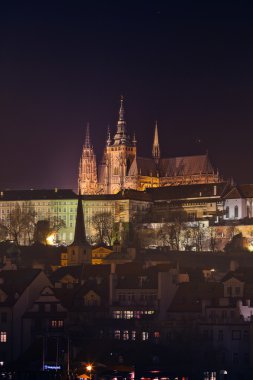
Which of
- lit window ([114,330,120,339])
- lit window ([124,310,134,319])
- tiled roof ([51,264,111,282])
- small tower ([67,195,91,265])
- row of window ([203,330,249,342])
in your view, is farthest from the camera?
small tower ([67,195,91,265])

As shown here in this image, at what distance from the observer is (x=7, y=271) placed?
10306 cm

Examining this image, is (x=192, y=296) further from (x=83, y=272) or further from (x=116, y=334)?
(x=83, y=272)

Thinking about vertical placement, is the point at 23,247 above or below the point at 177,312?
above

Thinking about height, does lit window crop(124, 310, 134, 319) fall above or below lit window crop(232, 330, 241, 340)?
above

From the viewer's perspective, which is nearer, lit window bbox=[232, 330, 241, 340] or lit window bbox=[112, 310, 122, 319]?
lit window bbox=[232, 330, 241, 340]

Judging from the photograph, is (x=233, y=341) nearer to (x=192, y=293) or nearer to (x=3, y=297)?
(x=192, y=293)

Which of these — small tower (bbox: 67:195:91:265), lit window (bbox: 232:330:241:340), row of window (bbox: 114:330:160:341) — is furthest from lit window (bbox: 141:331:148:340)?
small tower (bbox: 67:195:91:265)

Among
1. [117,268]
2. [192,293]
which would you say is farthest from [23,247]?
[192,293]

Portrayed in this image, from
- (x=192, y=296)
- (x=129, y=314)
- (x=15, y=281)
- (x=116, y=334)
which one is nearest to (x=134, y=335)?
(x=116, y=334)

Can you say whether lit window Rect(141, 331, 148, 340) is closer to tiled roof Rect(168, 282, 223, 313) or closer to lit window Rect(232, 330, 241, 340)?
tiled roof Rect(168, 282, 223, 313)

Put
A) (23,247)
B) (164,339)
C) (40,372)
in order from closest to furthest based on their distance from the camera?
1. (40,372)
2. (164,339)
3. (23,247)

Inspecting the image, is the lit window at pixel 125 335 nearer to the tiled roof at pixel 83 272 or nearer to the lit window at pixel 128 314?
the lit window at pixel 128 314

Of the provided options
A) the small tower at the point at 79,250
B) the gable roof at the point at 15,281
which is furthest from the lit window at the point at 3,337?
the small tower at the point at 79,250

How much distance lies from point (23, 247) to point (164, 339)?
90222 mm
